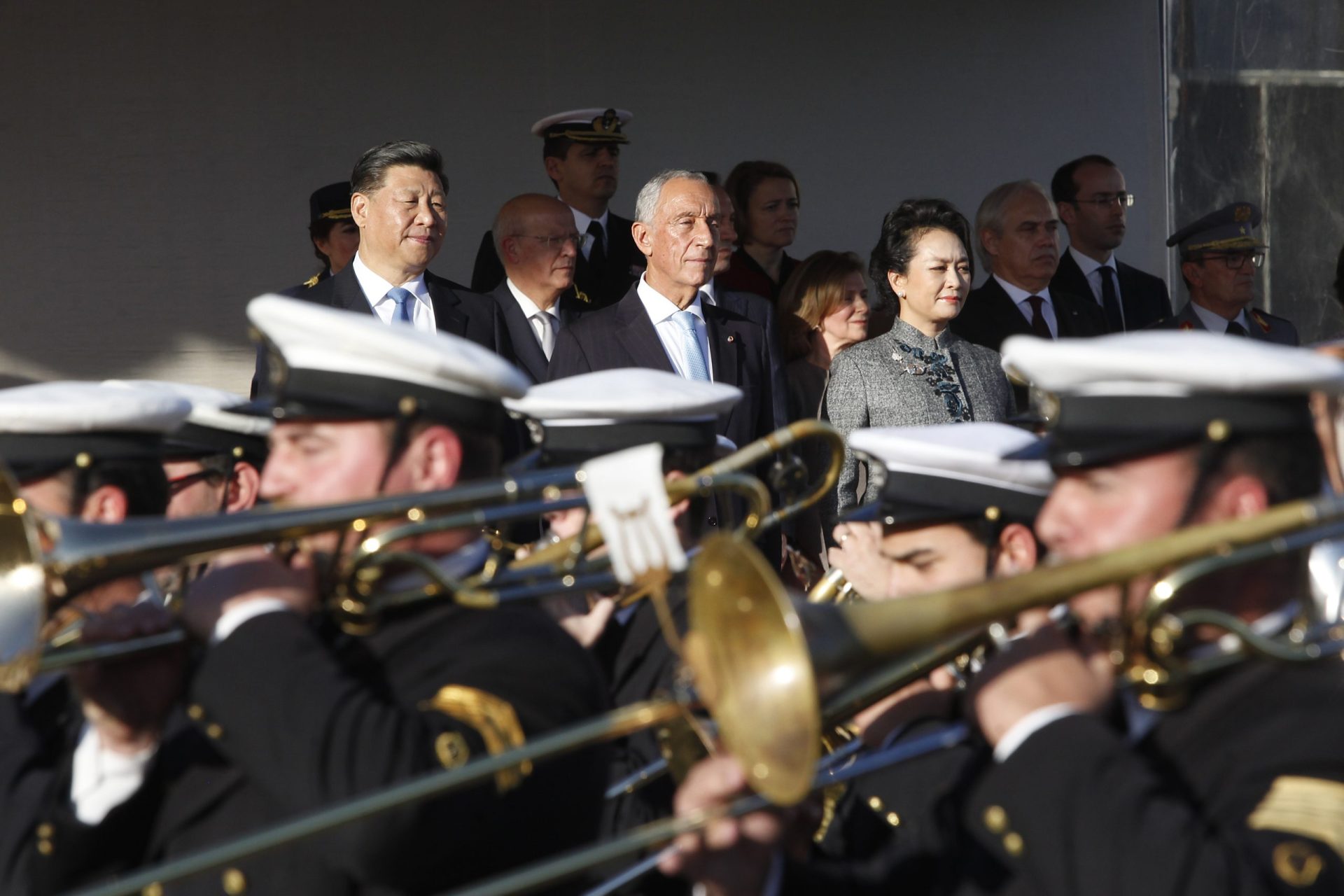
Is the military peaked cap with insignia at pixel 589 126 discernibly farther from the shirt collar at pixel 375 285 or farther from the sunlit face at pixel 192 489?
the sunlit face at pixel 192 489

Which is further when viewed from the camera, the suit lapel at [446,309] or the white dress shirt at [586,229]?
the white dress shirt at [586,229]

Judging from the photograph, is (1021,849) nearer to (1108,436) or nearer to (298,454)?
(1108,436)

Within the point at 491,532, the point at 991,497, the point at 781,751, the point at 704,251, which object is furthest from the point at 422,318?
the point at 781,751

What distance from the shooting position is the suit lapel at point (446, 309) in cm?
606

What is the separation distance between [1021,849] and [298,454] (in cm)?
129

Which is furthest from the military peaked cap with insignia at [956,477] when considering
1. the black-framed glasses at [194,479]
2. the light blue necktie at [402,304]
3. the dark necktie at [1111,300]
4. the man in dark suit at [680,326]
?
the dark necktie at [1111,300]

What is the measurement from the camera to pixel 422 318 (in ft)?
19.8

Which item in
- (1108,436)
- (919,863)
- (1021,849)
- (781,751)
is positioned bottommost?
(919,863)

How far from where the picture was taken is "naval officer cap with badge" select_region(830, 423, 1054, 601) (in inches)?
126

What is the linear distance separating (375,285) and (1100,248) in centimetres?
366

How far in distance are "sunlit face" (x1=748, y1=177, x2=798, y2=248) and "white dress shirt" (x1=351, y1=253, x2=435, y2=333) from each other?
6.60ft

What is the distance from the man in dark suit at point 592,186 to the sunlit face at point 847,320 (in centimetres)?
86

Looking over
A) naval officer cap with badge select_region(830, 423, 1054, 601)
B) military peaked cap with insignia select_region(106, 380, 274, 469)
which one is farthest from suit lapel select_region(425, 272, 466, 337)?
naval officer cap with badge select_region(830, 423, 1054, 601)

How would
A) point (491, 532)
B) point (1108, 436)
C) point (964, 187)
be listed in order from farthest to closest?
point (964, 187), point (491, 532), point (1108, 436)
